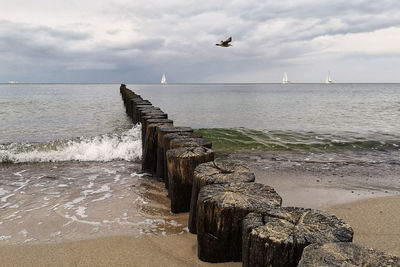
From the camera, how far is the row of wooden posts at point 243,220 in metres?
1.89

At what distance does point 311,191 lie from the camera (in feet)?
17.4

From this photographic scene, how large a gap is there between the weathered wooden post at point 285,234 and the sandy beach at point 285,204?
0.79 m

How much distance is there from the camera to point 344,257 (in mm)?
1608

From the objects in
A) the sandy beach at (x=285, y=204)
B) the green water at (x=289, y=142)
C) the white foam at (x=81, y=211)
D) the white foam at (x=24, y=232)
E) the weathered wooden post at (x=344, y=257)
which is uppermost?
the weathered wooden post at (x=344, y=257)

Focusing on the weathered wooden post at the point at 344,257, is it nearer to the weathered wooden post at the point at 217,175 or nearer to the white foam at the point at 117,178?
the weathered wooden post at the point at 217,175

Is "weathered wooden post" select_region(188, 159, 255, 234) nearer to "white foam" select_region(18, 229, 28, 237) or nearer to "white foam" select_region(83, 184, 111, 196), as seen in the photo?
"white foam" select_region(18, 229, 28, 237)

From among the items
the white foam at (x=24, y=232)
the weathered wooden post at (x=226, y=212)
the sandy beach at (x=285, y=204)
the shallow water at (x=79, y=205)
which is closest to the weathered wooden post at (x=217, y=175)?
the weathered wooden post at (x=226, y=212)

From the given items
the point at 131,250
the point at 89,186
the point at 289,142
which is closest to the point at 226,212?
the point at 131,250

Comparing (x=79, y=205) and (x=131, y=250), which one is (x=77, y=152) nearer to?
(x=79, y=205)

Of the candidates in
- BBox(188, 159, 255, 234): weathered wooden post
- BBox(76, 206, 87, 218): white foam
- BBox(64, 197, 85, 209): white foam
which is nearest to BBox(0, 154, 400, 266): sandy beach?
BBox(76, 206, 87, 218): white foam

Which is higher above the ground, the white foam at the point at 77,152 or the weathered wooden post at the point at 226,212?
the weathered wooden post at the point at 226,212

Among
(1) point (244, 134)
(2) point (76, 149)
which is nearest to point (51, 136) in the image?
(2) point (76, 149)

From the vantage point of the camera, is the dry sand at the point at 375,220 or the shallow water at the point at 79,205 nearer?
the dry sand at the point at 375,220

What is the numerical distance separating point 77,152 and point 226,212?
22.5 ft
